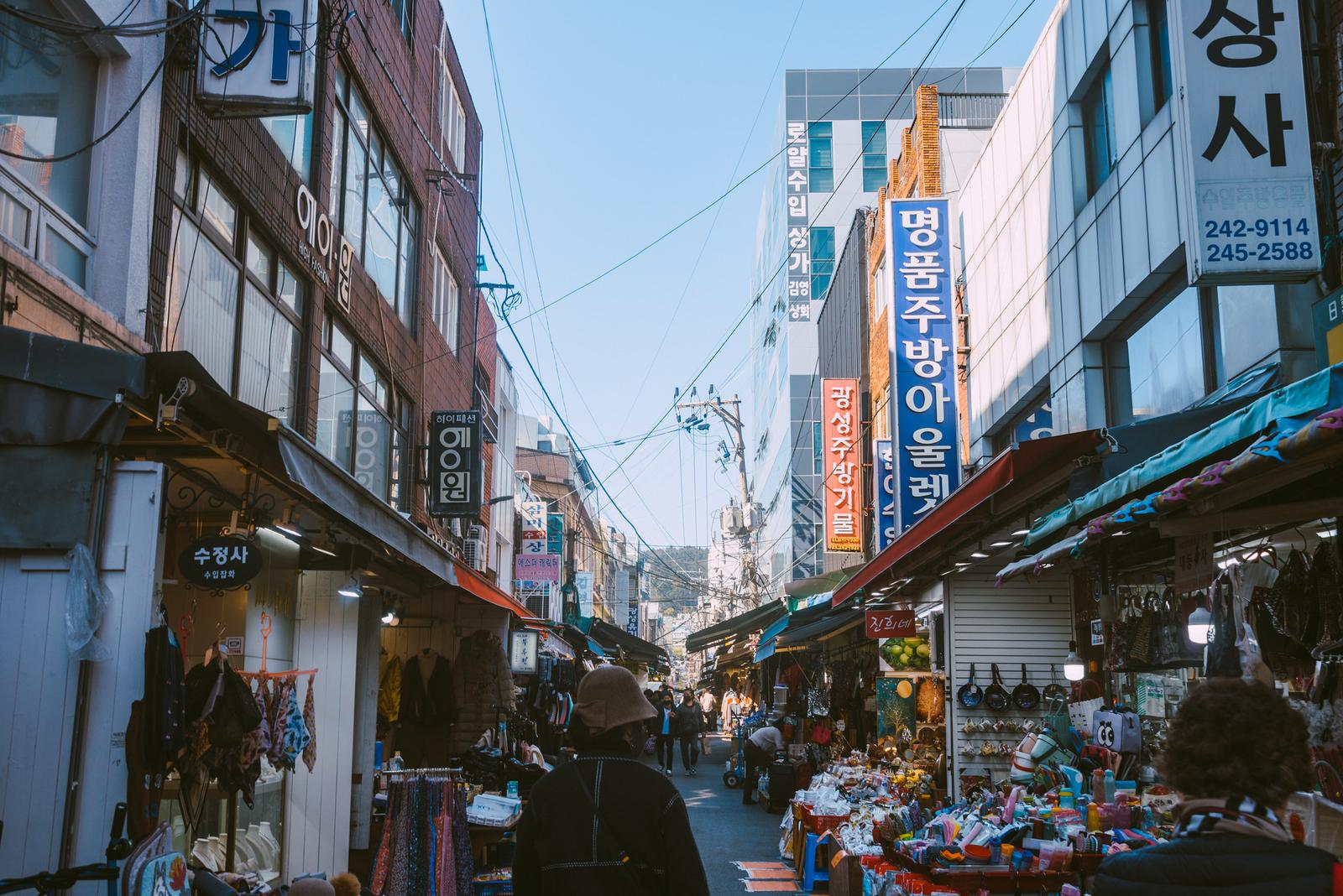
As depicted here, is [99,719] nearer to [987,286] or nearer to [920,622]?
[920,622]

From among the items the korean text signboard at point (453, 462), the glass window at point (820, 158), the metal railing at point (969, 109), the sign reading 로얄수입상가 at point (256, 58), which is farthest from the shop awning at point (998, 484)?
the glass window at point (820, 158)

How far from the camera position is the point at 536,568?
93.0 feet

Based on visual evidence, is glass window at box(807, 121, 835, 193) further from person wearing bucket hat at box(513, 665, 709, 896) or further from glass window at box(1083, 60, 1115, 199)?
person wearing bucket hat at box(513, 665, 709, 896)

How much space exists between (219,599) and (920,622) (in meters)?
9.96

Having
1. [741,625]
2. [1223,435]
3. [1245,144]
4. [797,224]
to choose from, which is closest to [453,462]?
[741,625]

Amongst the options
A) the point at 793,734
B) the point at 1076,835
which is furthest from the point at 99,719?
the point at 793,734

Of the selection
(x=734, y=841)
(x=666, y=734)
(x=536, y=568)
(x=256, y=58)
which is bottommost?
(x=734, y=841)

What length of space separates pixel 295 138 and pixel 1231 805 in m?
11.8

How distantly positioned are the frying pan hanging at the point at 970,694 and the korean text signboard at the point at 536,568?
52.9ft

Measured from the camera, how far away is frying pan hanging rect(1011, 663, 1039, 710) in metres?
12.9

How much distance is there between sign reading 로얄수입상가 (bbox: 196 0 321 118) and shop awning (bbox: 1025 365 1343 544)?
647 centimetres

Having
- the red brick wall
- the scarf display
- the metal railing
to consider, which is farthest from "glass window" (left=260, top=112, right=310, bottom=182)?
the metal railing

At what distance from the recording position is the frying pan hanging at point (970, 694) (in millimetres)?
12930

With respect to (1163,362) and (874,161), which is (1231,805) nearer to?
(1163,362)
